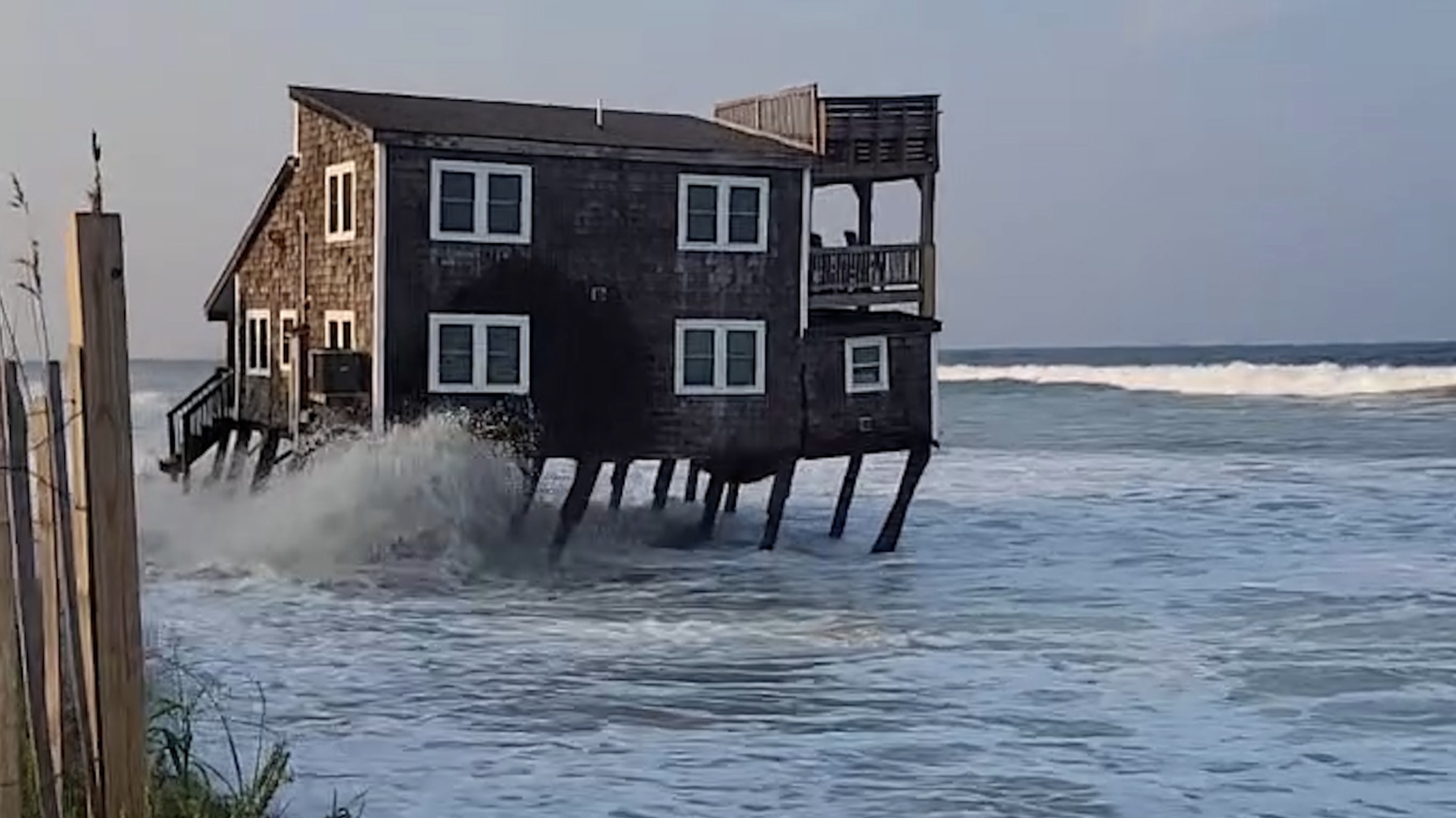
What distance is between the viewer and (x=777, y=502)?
89.2ft

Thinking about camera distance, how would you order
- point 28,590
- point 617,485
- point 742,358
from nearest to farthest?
1. point 28,590
2. point 742,358
3. point 617,485

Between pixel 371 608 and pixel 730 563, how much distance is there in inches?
283

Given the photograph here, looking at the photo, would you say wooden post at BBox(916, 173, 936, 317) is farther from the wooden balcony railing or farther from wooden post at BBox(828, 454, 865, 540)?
wooden post at BBox(828, 454, 865, 540)

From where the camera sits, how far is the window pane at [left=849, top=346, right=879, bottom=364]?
26469mm

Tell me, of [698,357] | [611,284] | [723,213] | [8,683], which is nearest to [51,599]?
[8,683]

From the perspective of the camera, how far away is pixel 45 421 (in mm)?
5629

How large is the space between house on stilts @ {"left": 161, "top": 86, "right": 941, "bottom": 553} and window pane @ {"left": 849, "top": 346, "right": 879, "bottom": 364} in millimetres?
38

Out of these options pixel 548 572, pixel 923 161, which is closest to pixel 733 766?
pixel 548 572

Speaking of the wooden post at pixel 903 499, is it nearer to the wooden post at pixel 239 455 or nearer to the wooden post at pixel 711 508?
the wooden post at pixel 711 508

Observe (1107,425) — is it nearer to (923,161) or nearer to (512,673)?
(923,161)

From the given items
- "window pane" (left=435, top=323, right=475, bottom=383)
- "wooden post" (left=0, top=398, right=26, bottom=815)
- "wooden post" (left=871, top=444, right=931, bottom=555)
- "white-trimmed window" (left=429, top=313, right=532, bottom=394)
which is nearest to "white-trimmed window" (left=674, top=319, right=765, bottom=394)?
"white-trimmed window" (left=429, top=313, right=532, bottom=394)

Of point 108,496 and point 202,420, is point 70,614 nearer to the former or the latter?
point 108,496

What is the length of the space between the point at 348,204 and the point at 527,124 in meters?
2.78

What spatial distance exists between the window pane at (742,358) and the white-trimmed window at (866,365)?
5.00 ft
